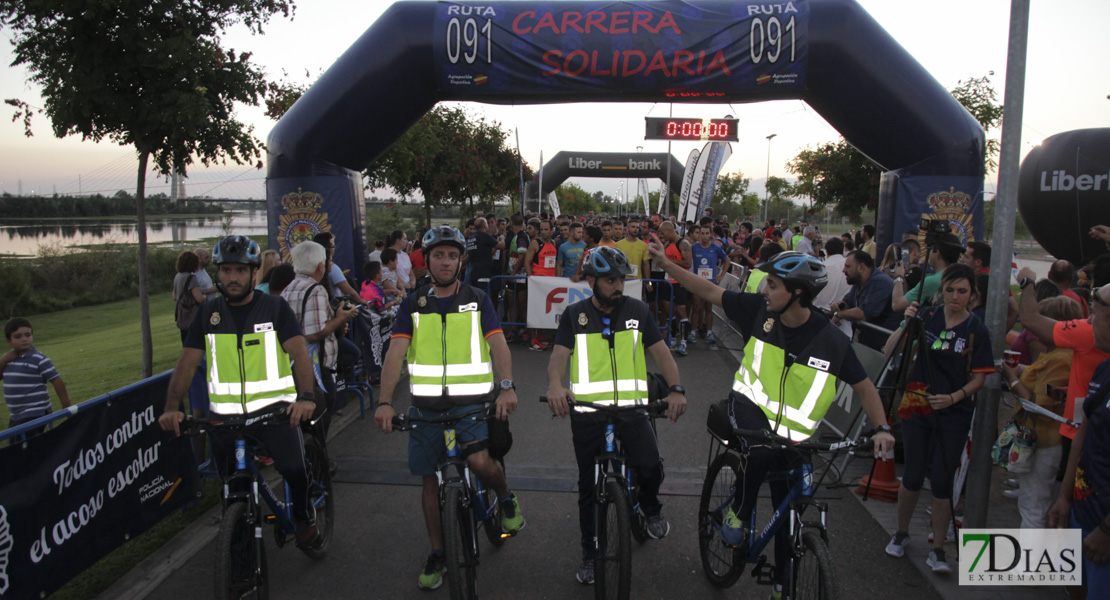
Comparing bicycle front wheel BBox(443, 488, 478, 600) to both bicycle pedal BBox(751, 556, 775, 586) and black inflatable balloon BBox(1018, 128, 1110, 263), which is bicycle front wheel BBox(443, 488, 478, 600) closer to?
bicycle pedal BBox(751, 556, 775, 586)

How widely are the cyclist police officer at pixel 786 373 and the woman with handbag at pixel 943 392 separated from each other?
105 centimetres

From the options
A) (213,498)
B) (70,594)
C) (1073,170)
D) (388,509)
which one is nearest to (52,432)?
(70,594)

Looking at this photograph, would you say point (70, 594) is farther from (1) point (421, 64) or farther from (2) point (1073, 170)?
(2) point (1073, 170)

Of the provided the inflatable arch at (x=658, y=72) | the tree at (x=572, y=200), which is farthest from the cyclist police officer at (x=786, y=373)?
the tree at (x=572, y=200)

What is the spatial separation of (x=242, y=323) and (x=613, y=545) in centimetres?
242

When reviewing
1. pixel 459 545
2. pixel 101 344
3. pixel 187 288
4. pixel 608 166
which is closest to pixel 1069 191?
pixel 459 545

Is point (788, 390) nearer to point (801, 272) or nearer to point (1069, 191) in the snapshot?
point (801, 272)

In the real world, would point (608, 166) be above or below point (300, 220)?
above

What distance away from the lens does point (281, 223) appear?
10.3 meters

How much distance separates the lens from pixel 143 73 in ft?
22.8

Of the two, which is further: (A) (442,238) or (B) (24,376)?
(B) (24,376)

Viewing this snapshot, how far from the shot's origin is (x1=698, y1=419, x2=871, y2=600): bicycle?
311cm

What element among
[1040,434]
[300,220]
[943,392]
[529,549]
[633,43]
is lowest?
[529,549]

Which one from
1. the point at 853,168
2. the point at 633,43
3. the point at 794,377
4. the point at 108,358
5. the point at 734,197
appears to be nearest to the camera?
the point at 794,377
